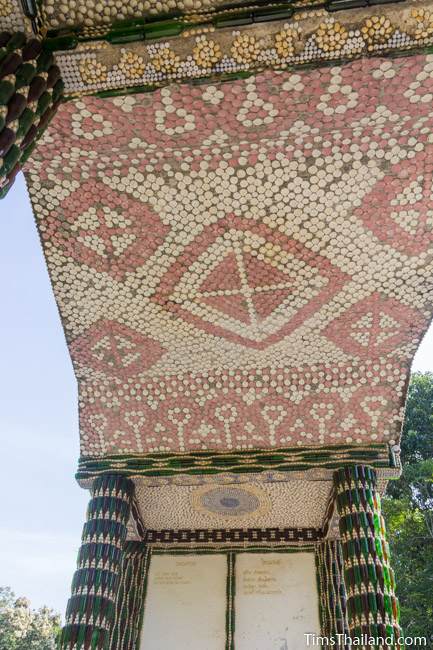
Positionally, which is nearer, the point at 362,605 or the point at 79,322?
the point at 362,605

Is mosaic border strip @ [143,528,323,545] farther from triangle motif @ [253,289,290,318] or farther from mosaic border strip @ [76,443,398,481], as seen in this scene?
triangle motif @ [253,289,290,318]

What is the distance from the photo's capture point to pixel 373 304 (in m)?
5.40

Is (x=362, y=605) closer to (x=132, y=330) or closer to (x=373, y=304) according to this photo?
(x=373, y=304)

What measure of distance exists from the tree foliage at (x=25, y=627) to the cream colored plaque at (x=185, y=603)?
1873cm

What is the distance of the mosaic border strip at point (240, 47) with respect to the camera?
11.6 ft

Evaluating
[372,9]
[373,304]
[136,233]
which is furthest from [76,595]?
[372,9]

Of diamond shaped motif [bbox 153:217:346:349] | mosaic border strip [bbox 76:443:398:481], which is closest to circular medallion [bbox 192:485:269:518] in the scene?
mosaic border strip [bbox 76:443:398:481]

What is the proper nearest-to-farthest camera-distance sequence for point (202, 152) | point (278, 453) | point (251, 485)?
1. point (202, 152)
2. point (278, 453)
3. point (251, 485)

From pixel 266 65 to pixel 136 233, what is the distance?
6.23ft

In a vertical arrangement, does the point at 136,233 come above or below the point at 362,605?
above

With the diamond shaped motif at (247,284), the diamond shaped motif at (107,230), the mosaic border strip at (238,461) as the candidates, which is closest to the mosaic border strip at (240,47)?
the diamond shaped motif at (107,230)

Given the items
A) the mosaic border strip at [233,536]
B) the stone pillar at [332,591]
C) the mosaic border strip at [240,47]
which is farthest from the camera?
the mosaic border strip at [233,536]

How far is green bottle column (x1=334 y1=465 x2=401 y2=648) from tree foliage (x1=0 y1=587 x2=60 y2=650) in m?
22.3

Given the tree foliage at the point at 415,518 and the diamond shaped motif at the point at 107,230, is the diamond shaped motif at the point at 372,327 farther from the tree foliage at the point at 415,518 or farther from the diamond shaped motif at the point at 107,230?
the tree foliage at the point at 415,518
